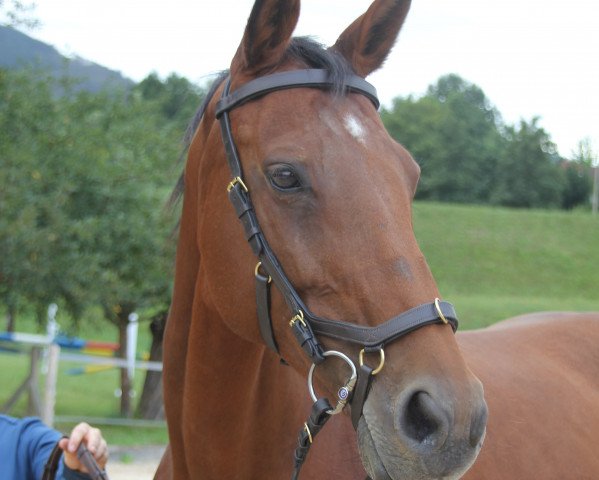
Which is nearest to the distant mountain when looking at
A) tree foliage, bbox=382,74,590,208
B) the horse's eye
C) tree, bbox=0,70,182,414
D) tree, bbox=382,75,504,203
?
tree, bbox=0,70,182,414

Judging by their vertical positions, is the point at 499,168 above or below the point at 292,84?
above

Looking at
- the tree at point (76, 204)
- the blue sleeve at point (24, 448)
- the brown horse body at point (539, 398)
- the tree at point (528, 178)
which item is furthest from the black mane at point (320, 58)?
the tree at point (528, 178)

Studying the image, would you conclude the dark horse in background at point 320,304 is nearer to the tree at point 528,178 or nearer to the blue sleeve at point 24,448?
the blue sleeve at point 24,448

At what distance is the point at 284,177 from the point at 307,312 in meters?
0.39

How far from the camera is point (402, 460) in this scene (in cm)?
191

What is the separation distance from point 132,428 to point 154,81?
17156 millimetres

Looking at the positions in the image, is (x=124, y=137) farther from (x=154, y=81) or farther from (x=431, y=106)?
(x=431, y=106)

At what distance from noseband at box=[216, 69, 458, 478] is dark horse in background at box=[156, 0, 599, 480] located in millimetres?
21

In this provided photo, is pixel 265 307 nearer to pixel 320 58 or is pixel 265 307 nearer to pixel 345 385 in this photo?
pixel 345 385

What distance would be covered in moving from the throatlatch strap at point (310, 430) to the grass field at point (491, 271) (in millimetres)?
12651

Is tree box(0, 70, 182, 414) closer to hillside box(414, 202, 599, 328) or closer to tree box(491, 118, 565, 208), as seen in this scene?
hillside box(414, 202, 599, 328)

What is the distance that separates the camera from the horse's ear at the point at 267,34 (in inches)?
93.5

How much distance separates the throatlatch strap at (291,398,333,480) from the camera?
7.30ft

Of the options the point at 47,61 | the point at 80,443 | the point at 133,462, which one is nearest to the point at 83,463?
the point at 80,443
